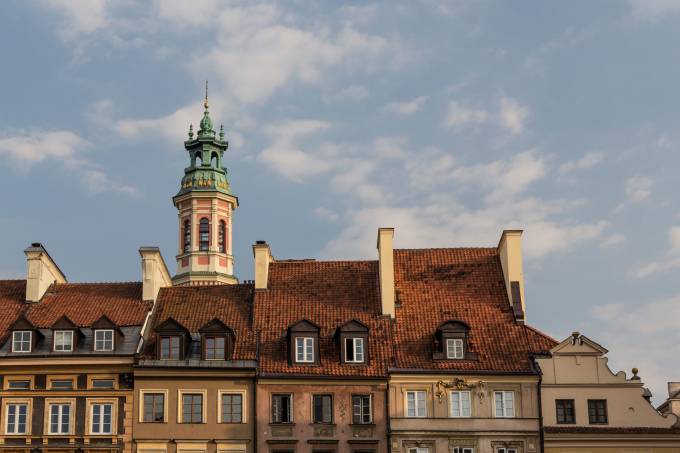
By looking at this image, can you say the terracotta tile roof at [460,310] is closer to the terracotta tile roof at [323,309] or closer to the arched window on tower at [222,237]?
the terracotta tile roof at [323,309]

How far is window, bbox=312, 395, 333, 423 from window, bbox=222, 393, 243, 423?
3242mm

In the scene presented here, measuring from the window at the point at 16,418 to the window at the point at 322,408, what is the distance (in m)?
12.6

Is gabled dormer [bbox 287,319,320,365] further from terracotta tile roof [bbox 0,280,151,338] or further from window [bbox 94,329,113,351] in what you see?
window [bbox 94,329,113,351]

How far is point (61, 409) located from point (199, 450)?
640 cm

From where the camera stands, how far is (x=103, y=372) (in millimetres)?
56656

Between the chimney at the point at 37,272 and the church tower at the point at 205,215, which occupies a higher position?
the church tower at the point at 205,215

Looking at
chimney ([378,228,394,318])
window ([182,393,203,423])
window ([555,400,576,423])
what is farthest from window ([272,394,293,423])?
window ([555,400,576,423])

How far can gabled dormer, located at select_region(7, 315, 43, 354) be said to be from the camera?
5747 centimetres

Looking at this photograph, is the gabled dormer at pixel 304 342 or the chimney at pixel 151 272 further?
the chimney at pixel 151 272

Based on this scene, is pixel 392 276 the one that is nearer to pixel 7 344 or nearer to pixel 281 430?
pixel 281 430

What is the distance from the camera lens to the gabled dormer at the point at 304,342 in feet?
188

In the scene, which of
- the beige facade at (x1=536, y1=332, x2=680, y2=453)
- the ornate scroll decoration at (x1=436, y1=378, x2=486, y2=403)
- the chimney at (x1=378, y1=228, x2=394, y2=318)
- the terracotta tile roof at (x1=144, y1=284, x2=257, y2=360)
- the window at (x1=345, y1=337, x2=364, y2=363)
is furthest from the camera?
the chimney at (x1=378, y1=228, x2=394, y2=318)

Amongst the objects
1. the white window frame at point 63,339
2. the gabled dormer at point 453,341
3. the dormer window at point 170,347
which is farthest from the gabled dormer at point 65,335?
the gabled dormer at point 453,341

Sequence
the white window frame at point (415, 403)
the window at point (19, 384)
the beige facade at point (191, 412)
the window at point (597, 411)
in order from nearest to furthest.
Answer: the beige facade at point (191, 412), the window at point (597, 411), the white window frame at point (415, 403), the window at point (19, 384)
